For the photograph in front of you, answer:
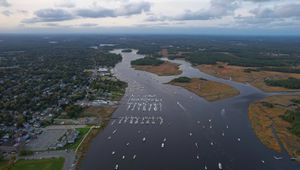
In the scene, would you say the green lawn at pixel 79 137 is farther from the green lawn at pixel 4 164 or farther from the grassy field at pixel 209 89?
the grassy field at pixel 209 89

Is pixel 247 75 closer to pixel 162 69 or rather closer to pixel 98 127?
pixel 162 69

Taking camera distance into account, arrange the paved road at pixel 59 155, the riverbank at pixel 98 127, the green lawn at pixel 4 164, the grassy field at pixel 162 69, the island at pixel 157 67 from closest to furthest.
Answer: the green lawn at pixel 4 164
the paved road at pixel 59 155
the riverbank at pixel 98 127
the grassy field at pixel 162 69
the island at pixel 157 67

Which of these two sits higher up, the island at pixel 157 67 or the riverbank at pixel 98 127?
the riverbank at pixel 98 127

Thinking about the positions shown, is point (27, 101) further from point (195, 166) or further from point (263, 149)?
point (263, 149)

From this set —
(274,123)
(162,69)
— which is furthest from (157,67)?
(274,123)

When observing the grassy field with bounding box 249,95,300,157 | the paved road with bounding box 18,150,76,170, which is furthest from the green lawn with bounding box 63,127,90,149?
the grassy field with bounding box 249,95,300,157

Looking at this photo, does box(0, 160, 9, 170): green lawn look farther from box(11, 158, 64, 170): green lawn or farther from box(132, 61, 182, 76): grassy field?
box(132, 61, 182, 76): grassy field

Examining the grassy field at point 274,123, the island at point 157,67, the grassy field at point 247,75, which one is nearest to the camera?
the grassy field at point 274,123

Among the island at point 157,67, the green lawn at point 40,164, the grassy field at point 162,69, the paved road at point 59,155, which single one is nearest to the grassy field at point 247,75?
the grassy field at point 162,69
